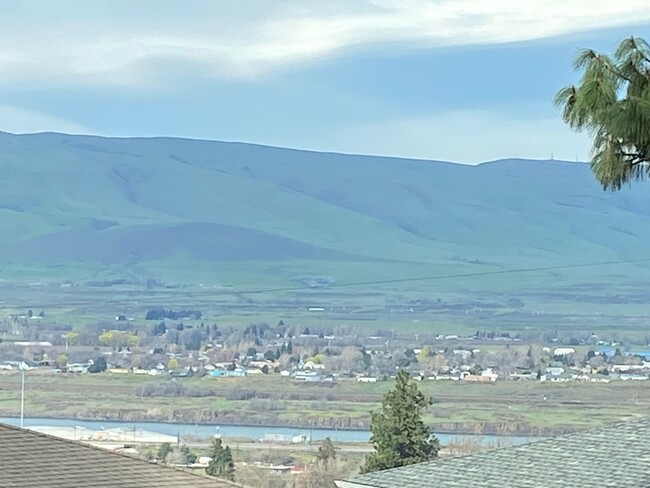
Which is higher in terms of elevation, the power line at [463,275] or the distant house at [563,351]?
the power line at [463,275]

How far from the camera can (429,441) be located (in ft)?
79.9

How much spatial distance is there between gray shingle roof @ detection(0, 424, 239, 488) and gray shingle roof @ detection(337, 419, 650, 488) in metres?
1.74

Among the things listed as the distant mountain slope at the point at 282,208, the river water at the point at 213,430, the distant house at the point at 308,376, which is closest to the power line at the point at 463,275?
the distant mountain slope at the point at 282,208

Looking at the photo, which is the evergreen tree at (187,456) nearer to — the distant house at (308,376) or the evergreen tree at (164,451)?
the evergreen tree at (164,451)

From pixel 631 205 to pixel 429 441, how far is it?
274ft

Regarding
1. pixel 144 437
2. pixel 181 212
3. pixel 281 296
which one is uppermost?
pixel 181 212

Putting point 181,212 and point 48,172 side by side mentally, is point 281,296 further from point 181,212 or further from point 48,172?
point 48,172

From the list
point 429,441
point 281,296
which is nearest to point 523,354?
point 281,296

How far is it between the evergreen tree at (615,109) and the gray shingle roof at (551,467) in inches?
88.7

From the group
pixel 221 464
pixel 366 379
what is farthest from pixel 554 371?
pixel 221 464

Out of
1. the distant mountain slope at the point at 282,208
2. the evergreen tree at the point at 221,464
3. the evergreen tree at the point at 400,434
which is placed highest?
the distant mountain slope at the point at 282,208

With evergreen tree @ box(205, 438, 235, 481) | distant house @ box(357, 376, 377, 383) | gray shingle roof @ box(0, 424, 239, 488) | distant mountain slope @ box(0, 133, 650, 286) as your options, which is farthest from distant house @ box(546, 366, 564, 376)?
gray shingle roof @ box(0, 424, 239, 488)

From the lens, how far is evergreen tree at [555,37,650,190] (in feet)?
29.6

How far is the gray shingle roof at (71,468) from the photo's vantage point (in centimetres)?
927
